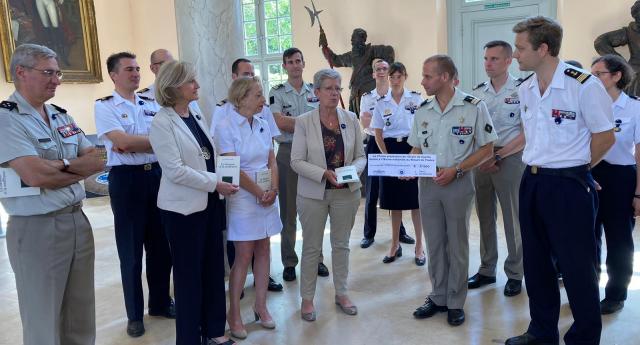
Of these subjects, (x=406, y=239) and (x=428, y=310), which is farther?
(x=406, y=239)

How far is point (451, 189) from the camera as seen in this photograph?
117 inches

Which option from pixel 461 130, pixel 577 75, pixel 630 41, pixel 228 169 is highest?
pixel 630 41

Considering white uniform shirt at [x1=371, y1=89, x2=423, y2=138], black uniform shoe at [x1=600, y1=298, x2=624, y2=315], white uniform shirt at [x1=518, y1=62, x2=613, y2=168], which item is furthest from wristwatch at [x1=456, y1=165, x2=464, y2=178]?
white uniform shirt at [x1=371, y1=89, x2=423, y2=138]

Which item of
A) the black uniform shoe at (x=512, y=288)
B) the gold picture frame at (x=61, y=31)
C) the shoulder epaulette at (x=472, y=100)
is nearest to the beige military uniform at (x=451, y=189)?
the shoulder epaulette at (x=472, y=100)

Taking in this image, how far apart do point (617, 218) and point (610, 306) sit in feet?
1.81

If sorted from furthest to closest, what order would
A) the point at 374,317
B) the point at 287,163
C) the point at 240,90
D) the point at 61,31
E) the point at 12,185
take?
the point at 61,31, the point at 287,163, the point at 374,317, the point at 240,90, the point at 12,185

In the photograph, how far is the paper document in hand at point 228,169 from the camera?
2.64m

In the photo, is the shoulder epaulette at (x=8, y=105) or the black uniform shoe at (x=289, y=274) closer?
the shoulder epaulette at (x=8, y=105)

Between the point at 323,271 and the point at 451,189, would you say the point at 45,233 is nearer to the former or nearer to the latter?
the point at 451,189

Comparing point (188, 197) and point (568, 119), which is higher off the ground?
point (568, 119)

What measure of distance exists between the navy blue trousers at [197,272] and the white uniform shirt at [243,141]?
0.35 metres

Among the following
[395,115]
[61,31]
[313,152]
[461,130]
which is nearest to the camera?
[461,130]

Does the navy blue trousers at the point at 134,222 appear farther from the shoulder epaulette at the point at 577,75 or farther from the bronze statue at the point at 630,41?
the bronze statue at the point at 630,41

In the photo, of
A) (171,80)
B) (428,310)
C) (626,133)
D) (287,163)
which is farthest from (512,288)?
(171,80)
